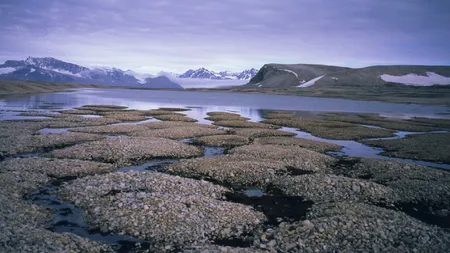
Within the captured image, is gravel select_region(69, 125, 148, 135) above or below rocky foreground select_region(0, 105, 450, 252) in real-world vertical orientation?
above

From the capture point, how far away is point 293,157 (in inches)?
1099

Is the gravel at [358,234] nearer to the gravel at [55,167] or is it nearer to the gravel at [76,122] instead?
the gravel at [55,167]

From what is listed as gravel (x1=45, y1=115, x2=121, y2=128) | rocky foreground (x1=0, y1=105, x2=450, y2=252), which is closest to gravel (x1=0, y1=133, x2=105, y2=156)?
rocky foreground (x1=0, y1=105, x2=450, y2=252)

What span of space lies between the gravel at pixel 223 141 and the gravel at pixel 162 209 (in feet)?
49.7

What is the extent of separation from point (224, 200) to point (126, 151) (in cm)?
1291

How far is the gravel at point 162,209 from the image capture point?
1358 cm

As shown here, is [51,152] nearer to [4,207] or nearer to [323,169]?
[4,207]

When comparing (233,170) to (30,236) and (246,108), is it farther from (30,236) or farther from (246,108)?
(246,108)

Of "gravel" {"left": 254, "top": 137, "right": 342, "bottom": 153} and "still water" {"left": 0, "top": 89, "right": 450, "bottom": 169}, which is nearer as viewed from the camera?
"gravel" {"left": 254, "top": 137, "right": 342, "bottom": 153}

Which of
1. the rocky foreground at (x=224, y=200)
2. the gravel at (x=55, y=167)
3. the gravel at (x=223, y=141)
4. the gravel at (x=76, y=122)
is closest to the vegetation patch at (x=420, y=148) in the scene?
the rocky foreground at (x=224, y=200)

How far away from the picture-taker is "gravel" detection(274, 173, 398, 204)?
1886cm

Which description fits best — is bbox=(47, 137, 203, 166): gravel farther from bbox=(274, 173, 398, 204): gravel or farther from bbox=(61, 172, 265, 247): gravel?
bbox=(274, 173, 398, 204): gravel

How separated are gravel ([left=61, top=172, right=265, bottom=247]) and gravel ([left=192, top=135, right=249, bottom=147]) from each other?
15134mm

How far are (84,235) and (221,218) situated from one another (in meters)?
5.98
